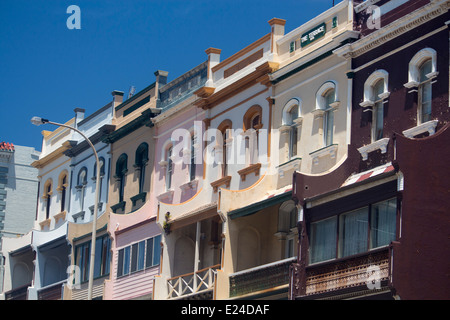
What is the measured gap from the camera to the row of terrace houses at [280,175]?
25141 millimetres

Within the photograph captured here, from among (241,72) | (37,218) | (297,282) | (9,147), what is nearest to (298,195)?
(297,282)

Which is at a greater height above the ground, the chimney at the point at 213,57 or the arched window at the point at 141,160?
the chimney at the point at 213,57

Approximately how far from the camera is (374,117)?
94.5 feet

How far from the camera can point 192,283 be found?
34875 mm

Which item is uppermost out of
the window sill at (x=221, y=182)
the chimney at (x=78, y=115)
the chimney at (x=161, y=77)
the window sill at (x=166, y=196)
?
the chimney at (x=78, y=115)

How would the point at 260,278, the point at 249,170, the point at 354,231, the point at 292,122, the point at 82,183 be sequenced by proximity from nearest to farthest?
the point at 354,231 → the point at 260,278 → the point at 292,122 → the point at 249,170 → the point at 82,183

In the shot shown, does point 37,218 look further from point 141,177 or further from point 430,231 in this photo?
point 430,231

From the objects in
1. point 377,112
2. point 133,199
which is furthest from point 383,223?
point 133,199

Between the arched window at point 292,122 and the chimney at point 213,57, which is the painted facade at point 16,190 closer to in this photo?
the chimney at point 213,57

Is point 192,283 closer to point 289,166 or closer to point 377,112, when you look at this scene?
point 289,166

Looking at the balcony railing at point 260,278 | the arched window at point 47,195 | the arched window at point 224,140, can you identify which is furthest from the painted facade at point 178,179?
the arched window at point 47,195

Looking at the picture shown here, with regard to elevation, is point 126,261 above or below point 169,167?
below

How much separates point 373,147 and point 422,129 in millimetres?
2067

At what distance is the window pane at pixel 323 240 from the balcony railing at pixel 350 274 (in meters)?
0.37
